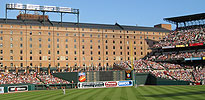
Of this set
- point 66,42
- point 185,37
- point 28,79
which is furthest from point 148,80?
point 28,79

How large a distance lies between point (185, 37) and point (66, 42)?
4050 cm

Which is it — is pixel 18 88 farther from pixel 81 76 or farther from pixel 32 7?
pixel 32 7

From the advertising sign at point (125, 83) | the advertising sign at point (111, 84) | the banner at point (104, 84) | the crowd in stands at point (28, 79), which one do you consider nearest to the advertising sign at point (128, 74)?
the banner at point (104, 84)

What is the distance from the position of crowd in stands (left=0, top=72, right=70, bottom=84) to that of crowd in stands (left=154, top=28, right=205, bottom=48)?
41.9 meters

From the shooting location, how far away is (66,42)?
103 meters

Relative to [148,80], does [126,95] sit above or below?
above

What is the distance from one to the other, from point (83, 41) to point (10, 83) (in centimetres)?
3835

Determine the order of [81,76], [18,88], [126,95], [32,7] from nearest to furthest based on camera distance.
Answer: [126,95] → [18,88] → [81,76] → [32,7]

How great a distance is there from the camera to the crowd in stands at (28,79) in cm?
7462

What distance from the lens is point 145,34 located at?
118 metres

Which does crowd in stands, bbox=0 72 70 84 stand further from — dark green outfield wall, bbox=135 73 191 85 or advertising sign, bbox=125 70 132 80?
dark green outfield wall, bbox=135 73 191 85

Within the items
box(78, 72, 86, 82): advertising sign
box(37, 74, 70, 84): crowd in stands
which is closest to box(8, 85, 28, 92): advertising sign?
box(37, 74, 70, 84): crowd in stands

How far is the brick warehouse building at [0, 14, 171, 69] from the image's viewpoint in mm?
95438

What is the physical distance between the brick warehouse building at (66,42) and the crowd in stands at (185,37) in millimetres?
10752
